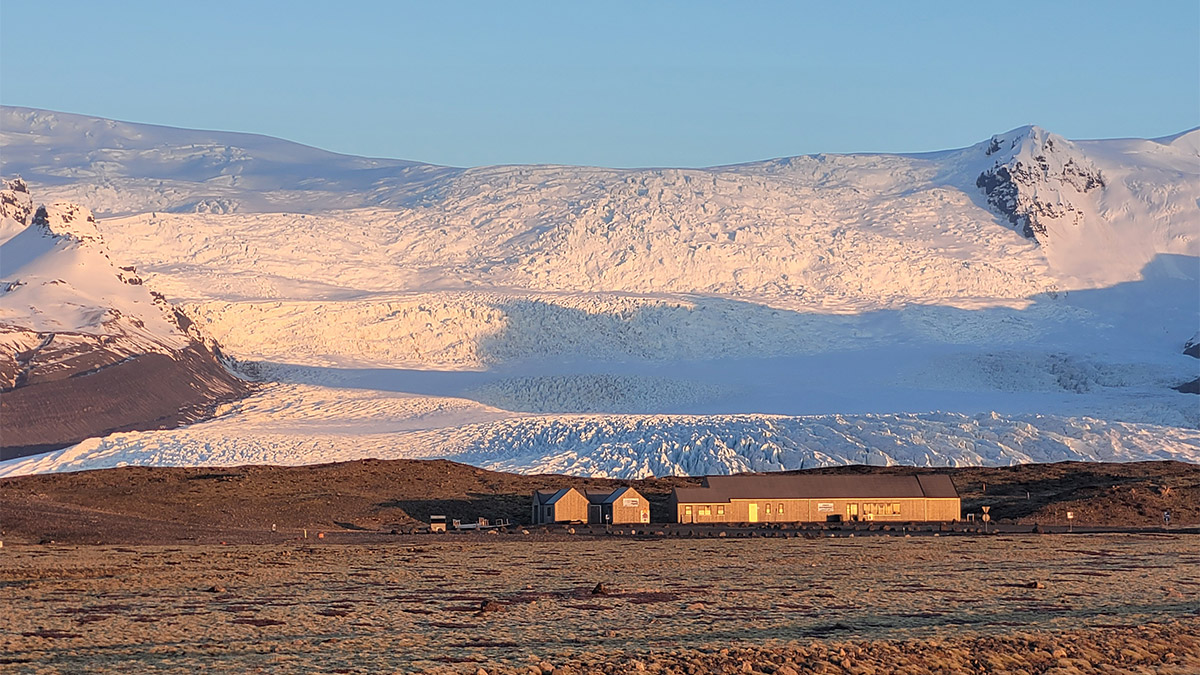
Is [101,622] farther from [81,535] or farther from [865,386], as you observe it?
[865,386]

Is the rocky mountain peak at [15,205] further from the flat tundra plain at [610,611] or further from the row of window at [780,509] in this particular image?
the flat tundra plain at [610,611]

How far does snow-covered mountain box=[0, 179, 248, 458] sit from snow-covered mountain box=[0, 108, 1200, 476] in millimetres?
2492

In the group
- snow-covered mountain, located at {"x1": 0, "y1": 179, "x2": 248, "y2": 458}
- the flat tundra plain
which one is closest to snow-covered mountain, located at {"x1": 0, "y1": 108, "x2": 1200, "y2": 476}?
snow-covered mountain, located at {"x1": 0, "y1": 179, "x2": 248, "y2": 458}

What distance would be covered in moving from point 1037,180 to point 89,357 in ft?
294

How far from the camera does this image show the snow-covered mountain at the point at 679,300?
73.4m

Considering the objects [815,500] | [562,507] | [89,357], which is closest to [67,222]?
[89,357]

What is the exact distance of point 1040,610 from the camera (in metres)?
22.4

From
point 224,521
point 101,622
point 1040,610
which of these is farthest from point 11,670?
point 224,521

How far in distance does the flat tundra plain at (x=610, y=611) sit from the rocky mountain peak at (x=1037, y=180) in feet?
339

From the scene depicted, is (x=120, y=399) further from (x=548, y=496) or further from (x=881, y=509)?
(x=881, y=509)

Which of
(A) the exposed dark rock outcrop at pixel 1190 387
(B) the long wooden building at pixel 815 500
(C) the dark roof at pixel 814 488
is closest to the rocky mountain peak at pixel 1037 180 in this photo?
(A) the exposed dark rock outcrop at pixel 1190 387

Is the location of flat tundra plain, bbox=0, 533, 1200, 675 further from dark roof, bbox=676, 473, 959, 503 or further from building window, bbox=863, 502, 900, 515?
building window, bbox=863, 502, 900, 515

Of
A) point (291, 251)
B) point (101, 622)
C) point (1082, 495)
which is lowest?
point (1082, 495)

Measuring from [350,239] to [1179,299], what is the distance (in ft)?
230
